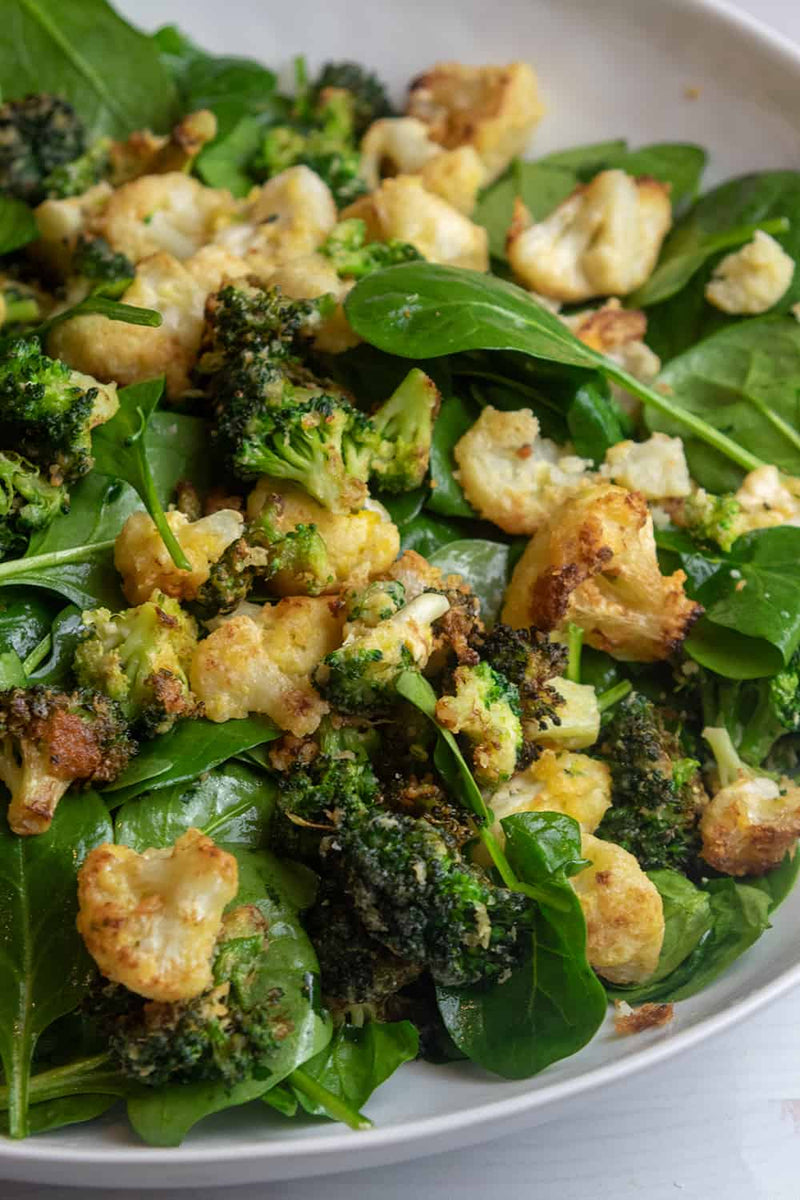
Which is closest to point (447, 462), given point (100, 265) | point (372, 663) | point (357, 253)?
point (357, 253)

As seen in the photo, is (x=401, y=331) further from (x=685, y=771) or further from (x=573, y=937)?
(x=573, y=937)

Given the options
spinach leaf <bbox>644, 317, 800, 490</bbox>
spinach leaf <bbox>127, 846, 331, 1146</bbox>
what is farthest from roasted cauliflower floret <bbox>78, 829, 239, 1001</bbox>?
spinach leaf <bbox>644, 317, 800, 490</bbox>

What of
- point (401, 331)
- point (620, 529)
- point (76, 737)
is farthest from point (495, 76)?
point (76, 737)

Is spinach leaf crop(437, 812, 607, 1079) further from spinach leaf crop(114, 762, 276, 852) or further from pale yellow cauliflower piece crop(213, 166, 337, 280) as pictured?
pale yellow cauliflower piece crop(213, 166, 337, 280)

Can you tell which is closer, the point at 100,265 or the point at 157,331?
the point at 157,331

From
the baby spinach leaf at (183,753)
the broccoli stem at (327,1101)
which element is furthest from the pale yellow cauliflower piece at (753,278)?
the broccoli stem at (327,1101)

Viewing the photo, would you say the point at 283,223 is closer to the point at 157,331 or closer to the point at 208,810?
the point at 157,331
